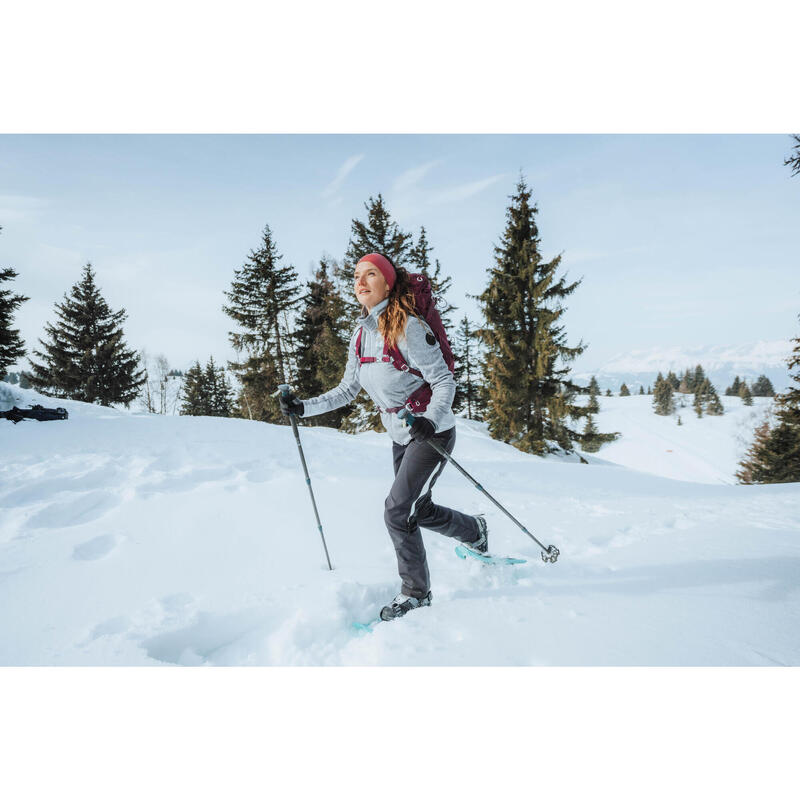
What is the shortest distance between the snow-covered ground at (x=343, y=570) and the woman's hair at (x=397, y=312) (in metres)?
1.67

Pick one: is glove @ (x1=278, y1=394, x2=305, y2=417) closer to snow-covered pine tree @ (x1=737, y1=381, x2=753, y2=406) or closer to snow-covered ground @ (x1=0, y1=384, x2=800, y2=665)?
snow-covered ground @ (x1=0, y1=384, x2=800, y2=665)

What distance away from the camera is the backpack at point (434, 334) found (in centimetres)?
239

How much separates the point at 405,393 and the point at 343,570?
1.46 metres

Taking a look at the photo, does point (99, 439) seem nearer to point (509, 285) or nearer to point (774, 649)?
point (774, 649)

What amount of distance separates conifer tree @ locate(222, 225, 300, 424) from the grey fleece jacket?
18972mm

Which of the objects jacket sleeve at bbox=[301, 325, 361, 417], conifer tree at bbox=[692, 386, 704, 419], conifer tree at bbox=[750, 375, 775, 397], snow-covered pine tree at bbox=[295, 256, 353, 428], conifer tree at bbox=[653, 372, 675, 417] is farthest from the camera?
conifer tree at bbox=[750, 375, 775, 397]

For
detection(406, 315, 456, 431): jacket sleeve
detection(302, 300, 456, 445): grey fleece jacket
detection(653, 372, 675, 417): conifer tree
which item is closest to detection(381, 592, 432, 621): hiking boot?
detection(302, 300, 456, 445): grey fleece jacket

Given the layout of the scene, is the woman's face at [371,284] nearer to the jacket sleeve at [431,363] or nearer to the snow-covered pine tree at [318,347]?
the jacket sleeve at [431,363]

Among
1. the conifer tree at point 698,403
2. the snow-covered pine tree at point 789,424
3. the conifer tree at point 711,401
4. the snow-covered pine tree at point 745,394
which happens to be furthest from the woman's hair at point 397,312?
the snow-covered pine tree at point 745,394

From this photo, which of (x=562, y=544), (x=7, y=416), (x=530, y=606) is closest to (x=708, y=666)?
(x=530, y=606)

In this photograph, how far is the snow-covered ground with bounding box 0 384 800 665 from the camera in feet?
6.69

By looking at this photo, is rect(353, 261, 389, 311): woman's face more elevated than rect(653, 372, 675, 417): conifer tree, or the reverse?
rect(353, 261, 389, 311): woman's face

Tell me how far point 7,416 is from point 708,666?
10271 millimetres

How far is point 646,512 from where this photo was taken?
4.06m
